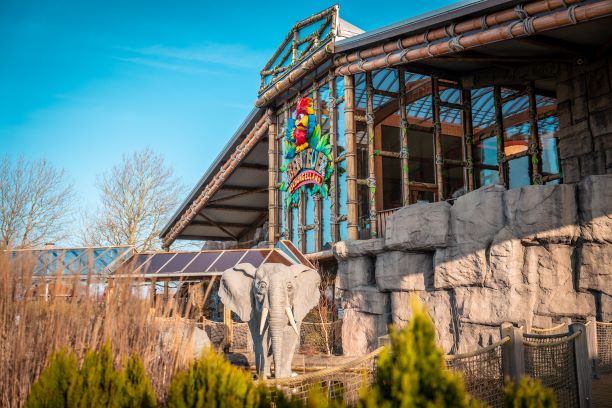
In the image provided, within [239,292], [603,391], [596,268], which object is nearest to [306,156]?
[239,292]

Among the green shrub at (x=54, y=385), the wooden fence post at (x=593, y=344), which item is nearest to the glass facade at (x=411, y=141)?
the wooden fence post at (x=593, y=344)

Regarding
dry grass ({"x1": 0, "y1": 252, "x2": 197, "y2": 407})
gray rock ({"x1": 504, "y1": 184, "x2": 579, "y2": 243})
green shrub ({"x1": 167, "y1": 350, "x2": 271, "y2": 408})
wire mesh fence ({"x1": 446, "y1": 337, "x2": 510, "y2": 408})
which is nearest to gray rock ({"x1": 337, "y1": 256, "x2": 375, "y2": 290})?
gray rock ({"x1": 504, "y1": 184, "x2": 579, "y2": 243})

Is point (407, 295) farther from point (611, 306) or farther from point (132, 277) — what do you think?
point (132, 277)

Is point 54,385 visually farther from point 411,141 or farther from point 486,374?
point 411,141

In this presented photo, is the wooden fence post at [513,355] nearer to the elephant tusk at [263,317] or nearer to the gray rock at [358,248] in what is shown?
the elephant tusk at [263,317]

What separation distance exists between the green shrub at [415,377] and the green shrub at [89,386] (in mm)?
1945

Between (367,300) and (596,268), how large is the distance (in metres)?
5.79

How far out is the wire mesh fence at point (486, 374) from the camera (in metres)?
5.77

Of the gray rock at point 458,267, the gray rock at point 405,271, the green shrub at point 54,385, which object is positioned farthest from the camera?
the gray rock at point 405,271

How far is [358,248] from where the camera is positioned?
1536cm

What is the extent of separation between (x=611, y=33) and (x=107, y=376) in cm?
1365

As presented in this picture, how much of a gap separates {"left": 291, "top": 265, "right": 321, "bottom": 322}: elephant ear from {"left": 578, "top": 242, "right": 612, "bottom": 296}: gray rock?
5.26 metres

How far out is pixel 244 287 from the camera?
10.4 meters

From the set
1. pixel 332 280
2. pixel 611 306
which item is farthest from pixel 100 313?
pixel 332 280
